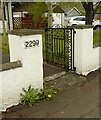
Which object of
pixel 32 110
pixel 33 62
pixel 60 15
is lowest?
pixel 32 110

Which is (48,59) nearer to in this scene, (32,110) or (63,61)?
(63,61)

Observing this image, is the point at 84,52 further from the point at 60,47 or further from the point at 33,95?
the point at 33,95

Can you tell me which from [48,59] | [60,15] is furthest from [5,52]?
[60,15]

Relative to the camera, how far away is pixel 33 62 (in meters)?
4.96

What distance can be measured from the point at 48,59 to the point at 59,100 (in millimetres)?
2743

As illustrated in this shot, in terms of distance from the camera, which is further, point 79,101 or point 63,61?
point 63,61

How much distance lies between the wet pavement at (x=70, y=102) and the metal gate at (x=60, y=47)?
571 mm

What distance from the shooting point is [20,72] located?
469cm

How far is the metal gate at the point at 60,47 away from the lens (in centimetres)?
670

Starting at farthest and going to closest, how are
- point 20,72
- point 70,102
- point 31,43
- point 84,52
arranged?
point 84,52, point 70,102, point 31,43, point 20,72

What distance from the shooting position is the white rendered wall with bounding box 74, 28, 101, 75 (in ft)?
21.0

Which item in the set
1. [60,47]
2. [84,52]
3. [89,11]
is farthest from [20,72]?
[89,11]

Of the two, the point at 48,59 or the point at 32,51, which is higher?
the point at 32,51

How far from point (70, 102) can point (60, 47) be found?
275 cm
